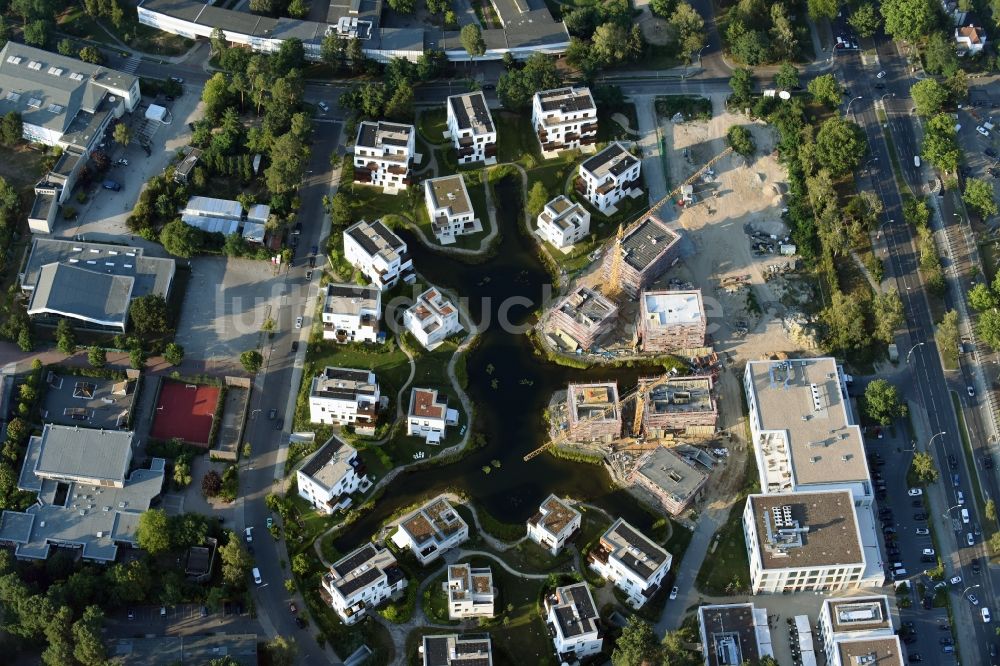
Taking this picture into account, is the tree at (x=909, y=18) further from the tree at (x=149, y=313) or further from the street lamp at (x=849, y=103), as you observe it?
the tree at (x=149, y=313)

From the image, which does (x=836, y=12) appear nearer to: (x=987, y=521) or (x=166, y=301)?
(x=987, y=521)

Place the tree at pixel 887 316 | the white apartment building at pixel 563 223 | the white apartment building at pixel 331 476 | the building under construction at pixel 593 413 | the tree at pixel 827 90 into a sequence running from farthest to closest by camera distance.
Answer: the tree at pixel 827 90
the white apartment building at pixel 563 223
the tree at pixel 887 316
the building under construction at pixel 593 413
the white apartment building at pixel 331 476

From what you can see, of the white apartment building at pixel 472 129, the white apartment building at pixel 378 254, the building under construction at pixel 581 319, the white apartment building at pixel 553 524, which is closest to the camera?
the white apartment building at pixel 553 524

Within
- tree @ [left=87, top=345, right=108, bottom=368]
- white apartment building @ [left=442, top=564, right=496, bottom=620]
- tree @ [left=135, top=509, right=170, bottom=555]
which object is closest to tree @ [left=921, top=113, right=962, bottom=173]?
white apartment building @ [left=442, top=564, right=496, bottom=620]

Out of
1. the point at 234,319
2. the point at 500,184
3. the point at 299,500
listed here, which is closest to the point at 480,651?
the point at 299,500

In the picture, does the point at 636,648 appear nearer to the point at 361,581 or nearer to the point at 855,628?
the point at 855,628

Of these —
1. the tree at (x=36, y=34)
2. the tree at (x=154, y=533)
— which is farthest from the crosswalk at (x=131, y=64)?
the tree at (x=154, y=533)

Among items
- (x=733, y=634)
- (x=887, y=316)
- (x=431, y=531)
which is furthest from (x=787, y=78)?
(x=431, y=531)

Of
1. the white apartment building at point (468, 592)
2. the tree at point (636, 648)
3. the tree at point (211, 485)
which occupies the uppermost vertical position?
the tree at point (211, 485)
